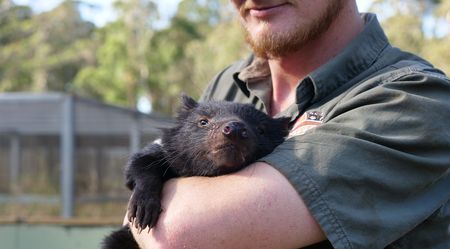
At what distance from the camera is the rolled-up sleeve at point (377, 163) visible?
2316 millimetres

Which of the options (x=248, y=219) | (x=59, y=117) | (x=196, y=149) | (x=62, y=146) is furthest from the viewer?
(x=59, y=117)

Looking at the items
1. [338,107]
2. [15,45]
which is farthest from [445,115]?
[15,45]

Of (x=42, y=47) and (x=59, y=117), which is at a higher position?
(x=59, y=117)

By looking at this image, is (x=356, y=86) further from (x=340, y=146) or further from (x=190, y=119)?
(x=190, y=119)

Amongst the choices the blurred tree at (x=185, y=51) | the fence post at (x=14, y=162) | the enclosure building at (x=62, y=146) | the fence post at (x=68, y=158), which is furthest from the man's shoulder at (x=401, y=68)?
the blurred tree at (x=185, y=51)

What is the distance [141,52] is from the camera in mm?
35375

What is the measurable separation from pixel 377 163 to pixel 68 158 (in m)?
10.5

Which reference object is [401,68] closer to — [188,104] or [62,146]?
[188,104]

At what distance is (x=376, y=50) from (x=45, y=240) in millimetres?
4229

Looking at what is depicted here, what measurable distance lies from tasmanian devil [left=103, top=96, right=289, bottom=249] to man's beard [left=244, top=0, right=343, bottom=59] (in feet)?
1.01

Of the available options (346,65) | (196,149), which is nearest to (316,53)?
(346,65)

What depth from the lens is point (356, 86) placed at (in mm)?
2846

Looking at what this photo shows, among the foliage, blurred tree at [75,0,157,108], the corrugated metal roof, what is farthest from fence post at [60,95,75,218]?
blurred tree at [75,0,157,108]

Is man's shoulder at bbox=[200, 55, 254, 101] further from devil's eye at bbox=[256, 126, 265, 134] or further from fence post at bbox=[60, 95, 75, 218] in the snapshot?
fence post at bbox=[60, 95, 75, 218]
